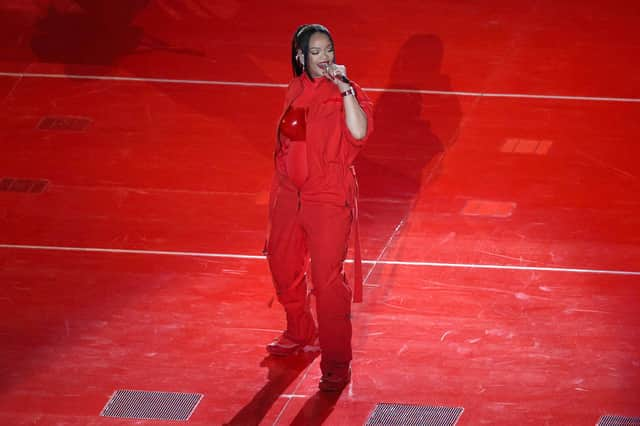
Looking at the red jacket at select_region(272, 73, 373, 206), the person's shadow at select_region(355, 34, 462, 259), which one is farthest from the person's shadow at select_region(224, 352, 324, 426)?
the person's shadow at select_region(355, 34, 462, 259)

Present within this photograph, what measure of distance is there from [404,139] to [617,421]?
2.95 m

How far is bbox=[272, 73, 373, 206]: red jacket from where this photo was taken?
15.9ft

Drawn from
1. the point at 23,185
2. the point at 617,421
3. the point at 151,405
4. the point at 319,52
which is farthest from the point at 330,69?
the point at 23,185

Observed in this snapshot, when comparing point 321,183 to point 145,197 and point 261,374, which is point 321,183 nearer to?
point 261,374

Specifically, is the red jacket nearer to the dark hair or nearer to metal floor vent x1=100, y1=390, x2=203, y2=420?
the dark hair

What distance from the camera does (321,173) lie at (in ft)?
16.1

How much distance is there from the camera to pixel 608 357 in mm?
5410

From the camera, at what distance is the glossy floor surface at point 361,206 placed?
17.4 feet

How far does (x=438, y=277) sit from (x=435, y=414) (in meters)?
1.18

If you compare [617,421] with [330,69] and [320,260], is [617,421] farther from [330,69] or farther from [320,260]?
[330,69]

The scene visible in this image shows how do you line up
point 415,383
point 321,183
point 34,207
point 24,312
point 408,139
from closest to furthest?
1. point 321,183
2. point 415,383
3. point 24,312
4. point 34,207
5. point 408,139

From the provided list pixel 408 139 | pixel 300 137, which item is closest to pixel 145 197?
pixel 408 139

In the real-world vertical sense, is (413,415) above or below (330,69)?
below

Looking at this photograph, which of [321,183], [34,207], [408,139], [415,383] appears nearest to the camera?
[321,183]
